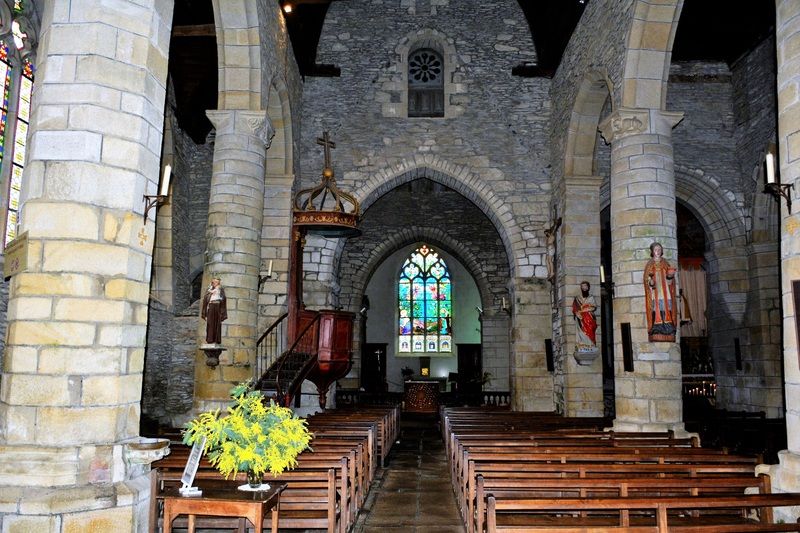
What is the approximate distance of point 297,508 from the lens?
188 inches

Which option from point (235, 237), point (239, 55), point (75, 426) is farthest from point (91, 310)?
point (239, 55)

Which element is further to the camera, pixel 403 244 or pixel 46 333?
pixel 403 244

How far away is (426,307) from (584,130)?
11.9 m

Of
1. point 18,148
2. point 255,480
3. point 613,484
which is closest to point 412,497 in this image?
point 613,484

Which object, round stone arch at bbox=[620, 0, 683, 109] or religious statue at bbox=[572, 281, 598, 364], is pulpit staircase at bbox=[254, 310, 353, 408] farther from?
round stone arch at bbox=[620, 0, 683, 109]

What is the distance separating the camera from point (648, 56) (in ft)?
26.9

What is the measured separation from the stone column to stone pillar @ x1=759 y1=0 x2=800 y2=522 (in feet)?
19.1

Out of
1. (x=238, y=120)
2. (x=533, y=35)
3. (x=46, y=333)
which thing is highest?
(x=533, y=35)

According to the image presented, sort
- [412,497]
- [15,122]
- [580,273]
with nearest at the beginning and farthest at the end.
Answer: [412,497]
[15,122]
[580,273]

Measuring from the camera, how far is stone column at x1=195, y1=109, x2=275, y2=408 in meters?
7.99

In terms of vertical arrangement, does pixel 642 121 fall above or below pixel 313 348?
above

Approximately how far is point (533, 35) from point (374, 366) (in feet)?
39.3

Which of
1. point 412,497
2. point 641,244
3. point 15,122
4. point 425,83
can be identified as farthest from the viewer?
point 425,83

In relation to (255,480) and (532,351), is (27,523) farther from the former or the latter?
(532,351)
